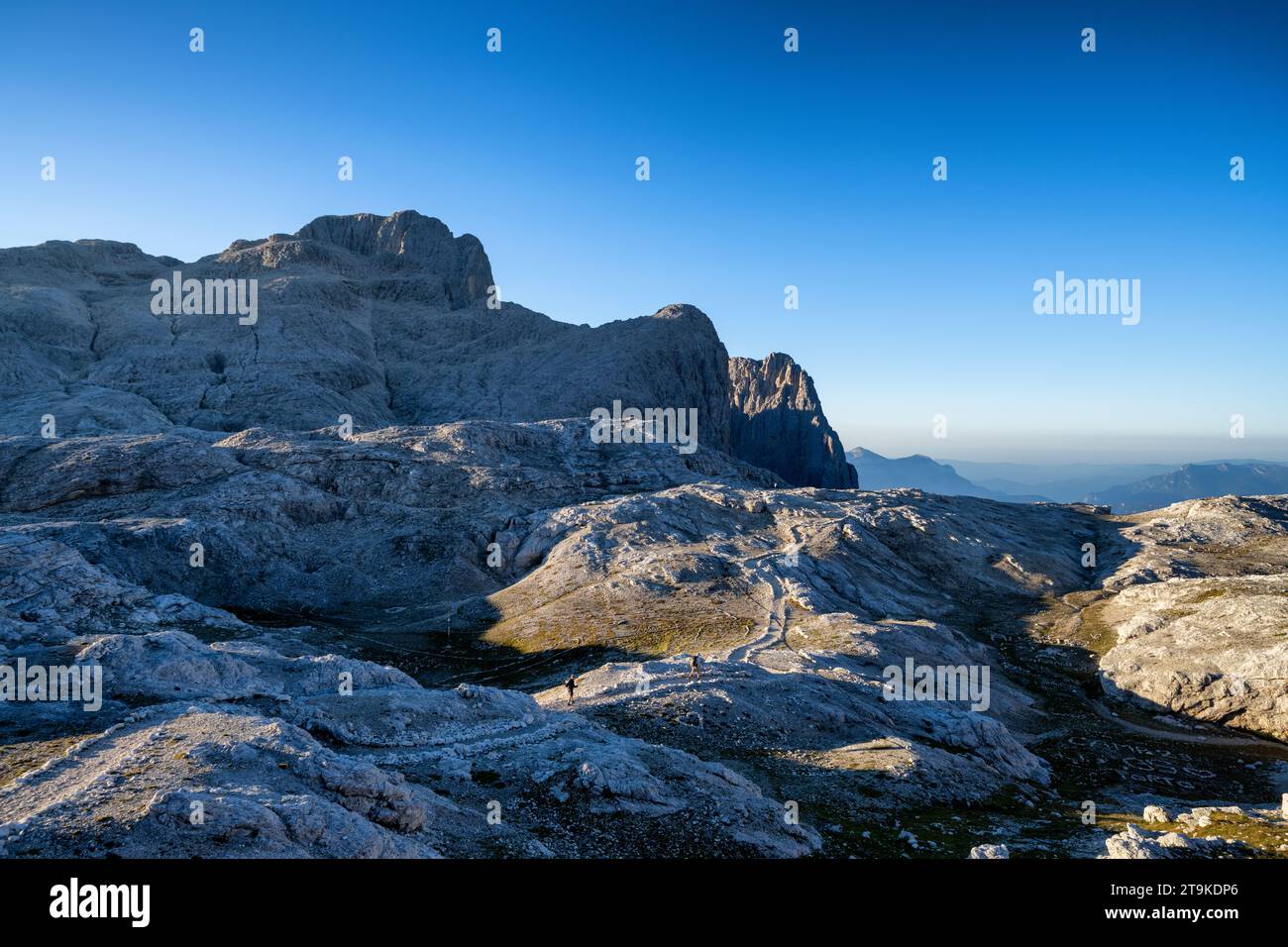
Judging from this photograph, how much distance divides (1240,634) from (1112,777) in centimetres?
2878

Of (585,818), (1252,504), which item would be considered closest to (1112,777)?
(585,818)

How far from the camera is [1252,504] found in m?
113

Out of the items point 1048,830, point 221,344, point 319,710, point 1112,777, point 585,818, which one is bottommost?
point 1112,777

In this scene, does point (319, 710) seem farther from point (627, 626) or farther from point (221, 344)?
point (221, 344)

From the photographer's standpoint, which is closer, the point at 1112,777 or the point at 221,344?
the point at 1112,777

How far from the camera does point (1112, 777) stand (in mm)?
48406

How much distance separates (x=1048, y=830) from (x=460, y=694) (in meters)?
31.1

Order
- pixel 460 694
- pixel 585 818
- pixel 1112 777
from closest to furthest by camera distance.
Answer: pixel 585 818, pixel 460 694, pixel 1112 777
